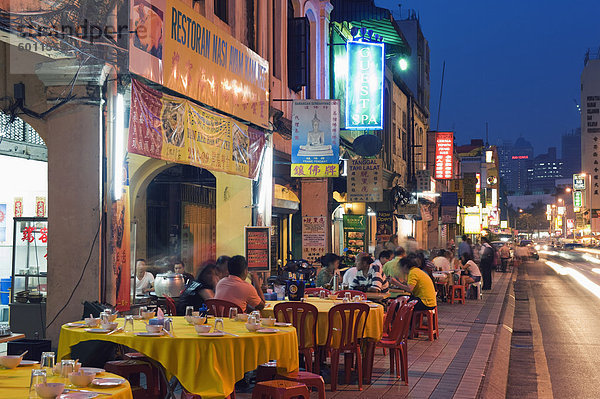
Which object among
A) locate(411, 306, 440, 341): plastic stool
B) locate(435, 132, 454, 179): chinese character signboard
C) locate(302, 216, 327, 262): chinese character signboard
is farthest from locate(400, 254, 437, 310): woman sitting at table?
locate(435, 132, 454, 179): chinese character signboard

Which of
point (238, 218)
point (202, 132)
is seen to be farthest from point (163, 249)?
point (202, 132)

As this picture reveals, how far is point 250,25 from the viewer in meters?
18.2

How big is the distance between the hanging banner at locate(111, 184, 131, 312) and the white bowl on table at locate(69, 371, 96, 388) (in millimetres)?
6349

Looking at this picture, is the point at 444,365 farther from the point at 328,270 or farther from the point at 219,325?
the point at 219,325

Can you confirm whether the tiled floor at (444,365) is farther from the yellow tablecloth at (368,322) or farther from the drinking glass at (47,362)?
the drinking glass at (47,362)

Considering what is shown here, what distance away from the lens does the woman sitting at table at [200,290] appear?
10.9m

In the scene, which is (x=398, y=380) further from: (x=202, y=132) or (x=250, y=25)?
(x=250, y=25)

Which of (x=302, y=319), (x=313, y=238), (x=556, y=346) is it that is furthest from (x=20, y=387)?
(x=313, y=238)

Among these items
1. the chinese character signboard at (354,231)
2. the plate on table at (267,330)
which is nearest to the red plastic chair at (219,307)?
the plate on table at (267,330)

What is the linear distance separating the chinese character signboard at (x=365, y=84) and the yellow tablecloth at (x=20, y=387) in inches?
790

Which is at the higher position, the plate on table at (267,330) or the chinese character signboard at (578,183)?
the chinese character signboard at (578,183)

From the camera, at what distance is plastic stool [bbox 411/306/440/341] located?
14602mm

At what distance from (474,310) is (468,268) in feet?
11.9

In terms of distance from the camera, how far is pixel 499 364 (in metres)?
12.5
